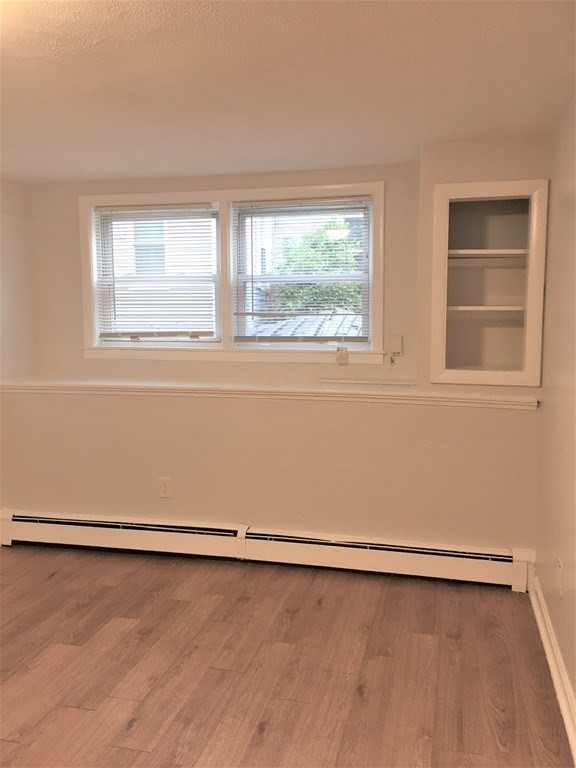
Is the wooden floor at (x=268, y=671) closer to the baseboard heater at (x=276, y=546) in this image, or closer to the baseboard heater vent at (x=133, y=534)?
the baseboard heater at (x=276, y=546)

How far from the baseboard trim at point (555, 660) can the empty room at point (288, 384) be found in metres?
0.02

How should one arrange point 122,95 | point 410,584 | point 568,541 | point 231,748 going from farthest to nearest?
point 410,584 < point 122,95 < point 568,541 < point 231,748

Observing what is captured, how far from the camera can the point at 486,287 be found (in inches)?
143

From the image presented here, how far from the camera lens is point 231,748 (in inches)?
83.6

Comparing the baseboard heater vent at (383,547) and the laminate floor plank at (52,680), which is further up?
the baseboard heater vent at (383,547)

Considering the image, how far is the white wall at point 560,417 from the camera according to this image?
7.86ft

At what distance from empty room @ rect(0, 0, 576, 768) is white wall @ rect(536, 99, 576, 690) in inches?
1.0

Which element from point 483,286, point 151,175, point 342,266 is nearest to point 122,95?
point 151,175

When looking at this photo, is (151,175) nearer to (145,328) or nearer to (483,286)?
(145,328)

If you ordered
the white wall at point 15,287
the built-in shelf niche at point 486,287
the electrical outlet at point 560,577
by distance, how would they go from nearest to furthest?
the electrical outlet at point 560,577 → the built-in shelf niche at point 486,287 → the white wall at point 15,287


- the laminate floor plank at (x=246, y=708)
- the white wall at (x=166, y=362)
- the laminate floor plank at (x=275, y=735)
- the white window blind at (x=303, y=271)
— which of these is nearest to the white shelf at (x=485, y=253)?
the white wall at (x=166, y=362)

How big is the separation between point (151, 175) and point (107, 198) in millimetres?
390

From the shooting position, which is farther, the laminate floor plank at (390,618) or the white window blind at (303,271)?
the white window blind at (303,271)

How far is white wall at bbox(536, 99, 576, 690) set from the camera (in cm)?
240
